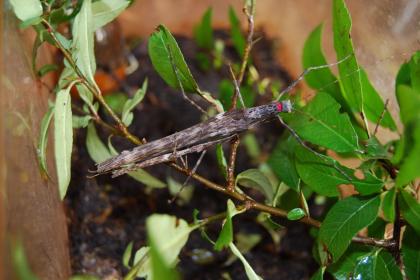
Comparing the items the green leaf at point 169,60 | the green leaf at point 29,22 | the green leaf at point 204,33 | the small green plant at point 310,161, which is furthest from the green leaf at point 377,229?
the green leaf at point 204,33

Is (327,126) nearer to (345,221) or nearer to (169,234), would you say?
(345,221)

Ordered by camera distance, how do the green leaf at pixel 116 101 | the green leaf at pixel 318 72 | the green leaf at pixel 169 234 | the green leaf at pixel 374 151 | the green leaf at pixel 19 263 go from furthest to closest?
1. the green leaf at pixel 116 101
2. the green leaf at pixel 318 72
3. the green leaf at pixel 374 151
4. the green leaf at pixel 169 234
5. the green leaf at pixel 19 263

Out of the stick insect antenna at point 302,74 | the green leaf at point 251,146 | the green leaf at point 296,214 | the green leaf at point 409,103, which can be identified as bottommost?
the green leaf at point 251,146

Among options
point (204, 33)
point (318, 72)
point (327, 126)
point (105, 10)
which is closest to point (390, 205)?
point (327, 126)

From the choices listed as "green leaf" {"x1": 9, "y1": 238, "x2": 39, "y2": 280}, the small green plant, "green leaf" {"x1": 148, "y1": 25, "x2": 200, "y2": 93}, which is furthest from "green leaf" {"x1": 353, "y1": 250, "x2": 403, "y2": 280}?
"green leaf" {"x1": 9, "y1": 238, "x2": 39, "y2": 280}

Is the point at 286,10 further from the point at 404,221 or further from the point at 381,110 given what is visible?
the point at 404,221

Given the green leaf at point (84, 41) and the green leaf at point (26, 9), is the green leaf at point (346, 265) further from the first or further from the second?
the green leaf at point (26, 9)
